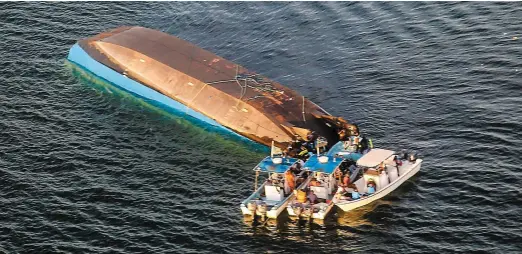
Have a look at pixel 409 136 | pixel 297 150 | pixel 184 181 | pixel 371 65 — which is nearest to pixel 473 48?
pixel 371 65

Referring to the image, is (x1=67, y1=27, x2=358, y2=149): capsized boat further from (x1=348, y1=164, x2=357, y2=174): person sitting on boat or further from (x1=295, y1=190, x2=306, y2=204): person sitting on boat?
(x1=295, y1=190, x2=306, y2=204): person sitting on boat

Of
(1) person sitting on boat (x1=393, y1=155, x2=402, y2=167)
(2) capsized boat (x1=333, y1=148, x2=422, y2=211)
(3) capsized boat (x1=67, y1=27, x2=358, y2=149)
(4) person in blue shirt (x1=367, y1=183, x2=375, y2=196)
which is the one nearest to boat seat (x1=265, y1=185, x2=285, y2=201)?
(2) capsized boat (x1=333, y1=148, x2=422, y2=211)

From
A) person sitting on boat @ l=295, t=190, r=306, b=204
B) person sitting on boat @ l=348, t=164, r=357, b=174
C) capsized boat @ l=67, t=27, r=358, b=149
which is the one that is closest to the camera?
person sitting on boat @ l=295, t=190, r=306, b=204

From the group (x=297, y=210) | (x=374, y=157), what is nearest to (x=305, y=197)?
(x=297, y=210)

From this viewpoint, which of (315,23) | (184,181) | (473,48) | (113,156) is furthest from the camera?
(315,23)

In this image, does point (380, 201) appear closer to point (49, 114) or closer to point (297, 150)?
point (297, 150)

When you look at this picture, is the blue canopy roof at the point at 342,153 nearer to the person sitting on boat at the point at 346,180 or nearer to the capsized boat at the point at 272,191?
the person sitting on boat at the point at 346,180

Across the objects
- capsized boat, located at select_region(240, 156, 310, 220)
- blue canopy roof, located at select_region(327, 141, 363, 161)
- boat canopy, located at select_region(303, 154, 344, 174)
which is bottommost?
capsized boat, located at select_region(240, 156, 310, 220)

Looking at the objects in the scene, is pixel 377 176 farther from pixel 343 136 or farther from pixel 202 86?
pixel 202 86
